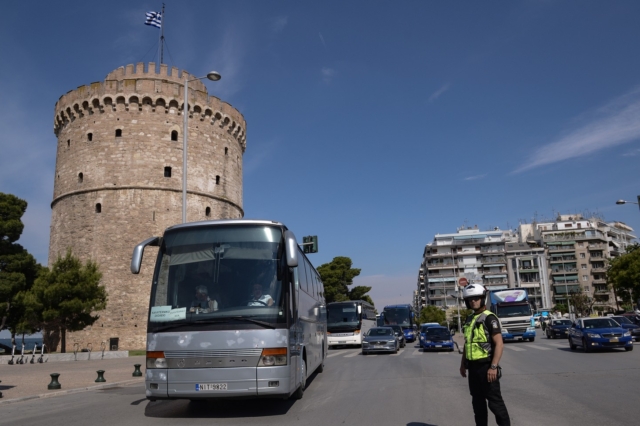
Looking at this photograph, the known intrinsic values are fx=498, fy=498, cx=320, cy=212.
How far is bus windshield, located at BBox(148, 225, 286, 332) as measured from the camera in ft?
24.8

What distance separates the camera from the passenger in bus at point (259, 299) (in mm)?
7641

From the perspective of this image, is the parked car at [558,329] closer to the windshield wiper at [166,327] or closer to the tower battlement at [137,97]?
the tower battlement at [137,97]

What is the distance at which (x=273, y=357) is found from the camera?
7445 millimetres

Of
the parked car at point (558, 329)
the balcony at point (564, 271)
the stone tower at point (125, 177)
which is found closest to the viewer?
the parked car at point (558, 329)

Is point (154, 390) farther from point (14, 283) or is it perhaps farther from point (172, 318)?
point (14, 283)

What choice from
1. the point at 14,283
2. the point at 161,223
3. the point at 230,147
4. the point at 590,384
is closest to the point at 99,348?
the point at 14,283

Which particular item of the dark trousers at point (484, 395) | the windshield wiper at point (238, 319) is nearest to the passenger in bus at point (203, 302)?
the windshield wiper at point (238, 319)

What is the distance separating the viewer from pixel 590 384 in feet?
32.7

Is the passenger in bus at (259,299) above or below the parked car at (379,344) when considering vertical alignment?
above

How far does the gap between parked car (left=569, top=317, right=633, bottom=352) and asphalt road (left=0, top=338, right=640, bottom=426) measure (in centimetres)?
479

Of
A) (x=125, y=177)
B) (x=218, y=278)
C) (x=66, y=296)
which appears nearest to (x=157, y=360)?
(x=218, y=278)

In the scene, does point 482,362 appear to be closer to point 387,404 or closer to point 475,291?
point 475,291

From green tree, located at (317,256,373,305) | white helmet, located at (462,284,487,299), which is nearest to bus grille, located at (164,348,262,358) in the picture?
white helmet, located at (462,284,487,299)

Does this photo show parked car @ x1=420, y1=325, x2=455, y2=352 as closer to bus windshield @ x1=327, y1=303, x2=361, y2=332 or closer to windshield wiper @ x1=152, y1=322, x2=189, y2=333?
bus windshield @ x1=327, y1=303, x2=361, y2=332
